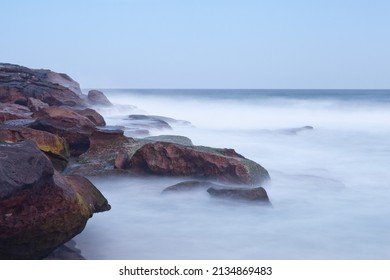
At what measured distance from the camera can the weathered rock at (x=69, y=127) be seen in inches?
289

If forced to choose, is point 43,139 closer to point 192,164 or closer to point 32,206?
point 192,164

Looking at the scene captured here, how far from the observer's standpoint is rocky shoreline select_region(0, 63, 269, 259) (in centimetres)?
357

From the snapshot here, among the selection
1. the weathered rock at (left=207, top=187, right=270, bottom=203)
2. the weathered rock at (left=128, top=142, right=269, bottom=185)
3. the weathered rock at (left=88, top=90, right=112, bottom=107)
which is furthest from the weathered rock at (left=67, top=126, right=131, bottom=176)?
the weathered rock at (left=88, top=90, right=112, bottom=107)

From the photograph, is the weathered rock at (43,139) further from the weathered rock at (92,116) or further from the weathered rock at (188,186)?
the weathered rock at (92,116)

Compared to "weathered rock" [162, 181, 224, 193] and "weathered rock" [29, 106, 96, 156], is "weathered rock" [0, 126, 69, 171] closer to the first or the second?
"weathered rock" [29, 106, 96, 156]

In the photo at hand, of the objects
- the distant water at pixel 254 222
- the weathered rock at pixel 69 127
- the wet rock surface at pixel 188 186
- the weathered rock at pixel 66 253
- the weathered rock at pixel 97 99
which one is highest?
the weathered rock at pixel 69 127

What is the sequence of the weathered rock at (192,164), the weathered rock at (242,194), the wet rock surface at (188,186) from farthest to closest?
the weathered rock at (192,164) → the wet rock surface at (188,186) → the weathered rock at (242,194)

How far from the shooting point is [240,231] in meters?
5.09

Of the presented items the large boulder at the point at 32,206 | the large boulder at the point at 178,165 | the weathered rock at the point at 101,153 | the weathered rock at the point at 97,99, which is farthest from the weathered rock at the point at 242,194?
the weathered rock at the point at 97,99

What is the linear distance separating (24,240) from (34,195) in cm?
34

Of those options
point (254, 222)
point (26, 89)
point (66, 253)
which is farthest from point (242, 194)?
point (26, 89)

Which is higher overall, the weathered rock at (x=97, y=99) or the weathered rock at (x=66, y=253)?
the weathered rock at (x=66, y=253)

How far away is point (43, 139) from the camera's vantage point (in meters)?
6.28

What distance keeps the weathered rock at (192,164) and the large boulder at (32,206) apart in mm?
2795
